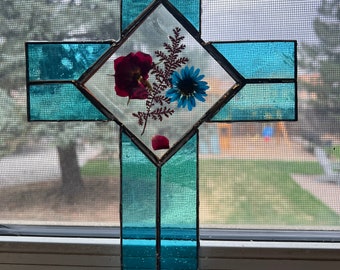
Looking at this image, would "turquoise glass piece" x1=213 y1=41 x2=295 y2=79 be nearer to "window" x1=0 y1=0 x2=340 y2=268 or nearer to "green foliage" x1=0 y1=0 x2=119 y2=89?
"window" x1=0 y1=0 x2=340 y2=268

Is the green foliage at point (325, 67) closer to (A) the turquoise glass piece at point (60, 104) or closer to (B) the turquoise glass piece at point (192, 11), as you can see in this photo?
(B) the turquoise glass piece at point (192, 11)

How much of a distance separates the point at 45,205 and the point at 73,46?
11.9 inches

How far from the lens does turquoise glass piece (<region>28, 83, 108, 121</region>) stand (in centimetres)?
67

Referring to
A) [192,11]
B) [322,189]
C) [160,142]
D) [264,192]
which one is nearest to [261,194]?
[264,192]

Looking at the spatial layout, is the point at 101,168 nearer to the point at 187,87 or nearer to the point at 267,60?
Result: the point at 187,87

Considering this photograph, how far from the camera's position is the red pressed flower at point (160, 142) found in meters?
0.66

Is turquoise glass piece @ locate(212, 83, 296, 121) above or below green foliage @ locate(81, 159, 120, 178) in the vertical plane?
above

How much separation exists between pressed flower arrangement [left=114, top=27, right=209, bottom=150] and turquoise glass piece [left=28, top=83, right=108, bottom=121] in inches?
2.3

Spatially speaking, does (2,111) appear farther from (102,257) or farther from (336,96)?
(336,96)

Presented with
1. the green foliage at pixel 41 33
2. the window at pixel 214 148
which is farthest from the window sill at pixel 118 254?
the green foliage at pixel 41 33

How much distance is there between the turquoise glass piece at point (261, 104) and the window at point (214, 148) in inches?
1.9

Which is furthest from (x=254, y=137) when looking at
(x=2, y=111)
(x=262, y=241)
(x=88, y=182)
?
(x=2, y=111)

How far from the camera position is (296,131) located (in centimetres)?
70

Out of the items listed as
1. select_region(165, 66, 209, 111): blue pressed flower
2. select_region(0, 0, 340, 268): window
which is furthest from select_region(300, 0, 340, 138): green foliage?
select_region(165, 66, 209, 111): blue pressed flower
